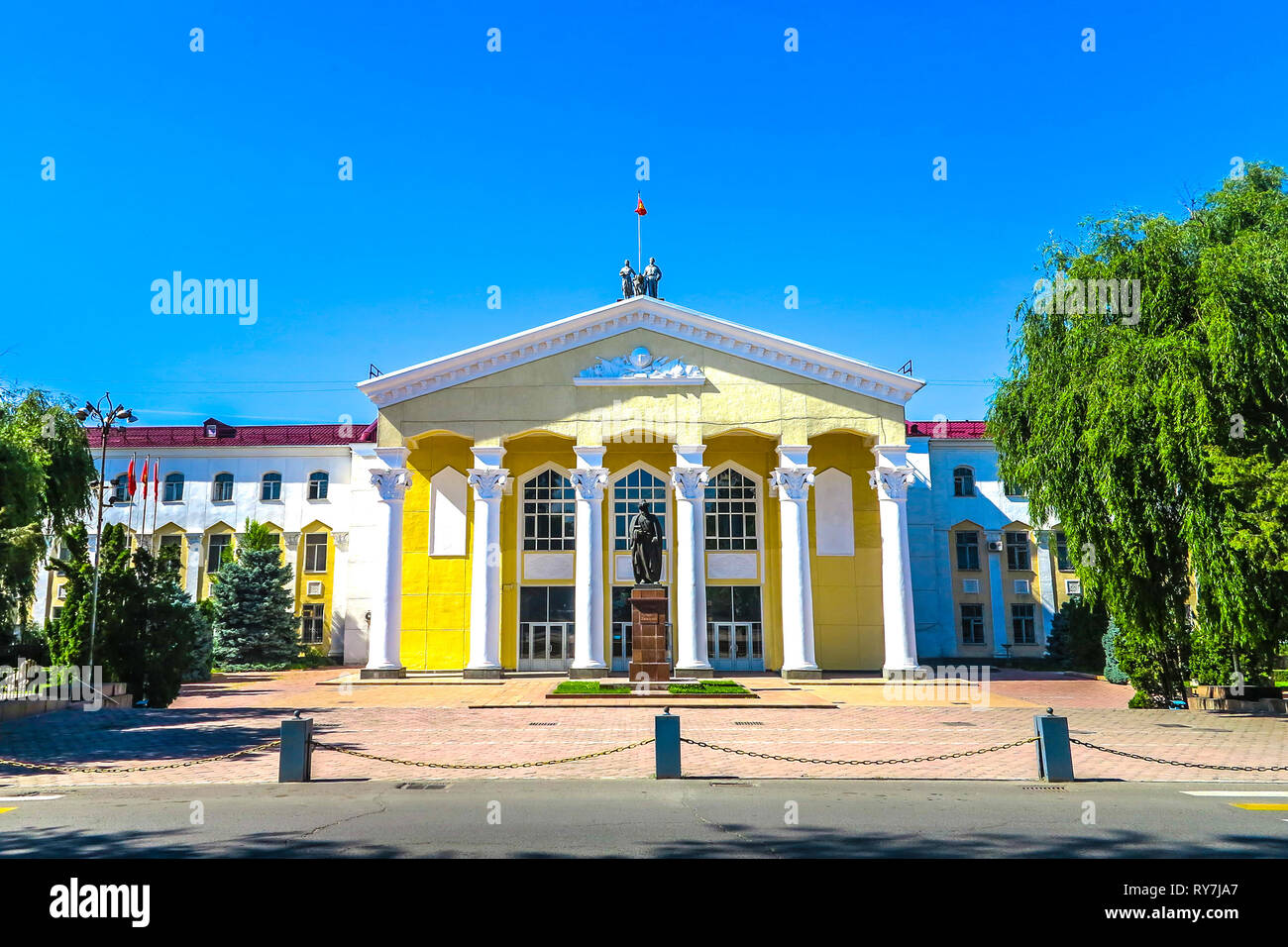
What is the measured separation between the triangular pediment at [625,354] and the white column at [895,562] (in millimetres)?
2434

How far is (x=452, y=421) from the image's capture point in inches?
1307

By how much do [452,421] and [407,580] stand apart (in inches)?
283

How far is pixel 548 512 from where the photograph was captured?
118 ft

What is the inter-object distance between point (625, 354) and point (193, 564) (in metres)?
25.3

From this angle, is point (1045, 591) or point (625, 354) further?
point (1045, 591)

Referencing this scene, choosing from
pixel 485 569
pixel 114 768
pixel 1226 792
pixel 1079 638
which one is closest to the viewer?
pixel 1226 792

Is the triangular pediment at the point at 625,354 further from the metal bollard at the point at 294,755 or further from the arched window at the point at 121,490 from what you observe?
the metal bollard at the point at 294,755

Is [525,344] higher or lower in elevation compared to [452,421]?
higher

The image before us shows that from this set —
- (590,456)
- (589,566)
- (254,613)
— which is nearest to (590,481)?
(590,456)

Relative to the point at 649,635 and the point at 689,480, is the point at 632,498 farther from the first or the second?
the point at 649,635

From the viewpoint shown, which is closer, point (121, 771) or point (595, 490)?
point (121, 771)

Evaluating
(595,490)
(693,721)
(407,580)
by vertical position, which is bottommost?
(693,721)

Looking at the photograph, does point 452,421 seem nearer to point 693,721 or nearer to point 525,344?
point 525,344
